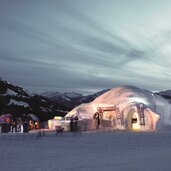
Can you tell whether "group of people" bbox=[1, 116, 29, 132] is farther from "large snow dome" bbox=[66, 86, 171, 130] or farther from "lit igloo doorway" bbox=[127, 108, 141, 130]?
"lit igloo doorway" bbox=[127, 108, 141, 130]

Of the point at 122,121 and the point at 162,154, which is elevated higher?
the point at 122,121

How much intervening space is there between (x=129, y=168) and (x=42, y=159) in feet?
12.1

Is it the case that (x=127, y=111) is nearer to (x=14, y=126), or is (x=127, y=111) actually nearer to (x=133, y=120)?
(x=133, y=120)

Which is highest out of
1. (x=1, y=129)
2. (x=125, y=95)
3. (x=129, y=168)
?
(x=125, y=95)

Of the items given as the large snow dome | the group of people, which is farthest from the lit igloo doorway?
the group of people

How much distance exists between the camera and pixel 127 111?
142ft

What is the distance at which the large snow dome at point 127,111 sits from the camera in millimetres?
42594

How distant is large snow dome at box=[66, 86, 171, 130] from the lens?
42594 mm

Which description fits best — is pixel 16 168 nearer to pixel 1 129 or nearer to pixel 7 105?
pixel 1 129

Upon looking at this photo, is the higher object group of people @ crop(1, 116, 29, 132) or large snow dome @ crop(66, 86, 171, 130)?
large snow dome @ crop(66, 86, 171, 130)

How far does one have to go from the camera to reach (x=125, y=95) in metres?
46.3

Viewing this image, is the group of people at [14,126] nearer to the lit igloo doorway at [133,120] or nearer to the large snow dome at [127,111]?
the large snow dome at [127,111]

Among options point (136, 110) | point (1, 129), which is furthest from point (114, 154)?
point (136, 110)

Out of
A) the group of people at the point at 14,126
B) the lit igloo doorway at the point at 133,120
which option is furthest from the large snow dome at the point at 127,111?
the group of people at the point at 14,126
